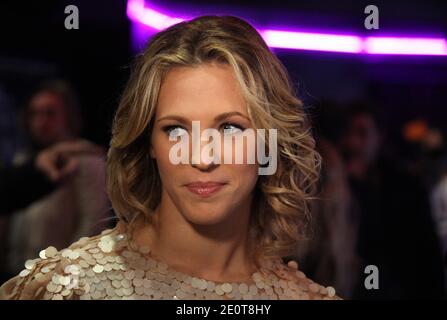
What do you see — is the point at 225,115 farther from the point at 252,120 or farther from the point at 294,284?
the point at 294,284

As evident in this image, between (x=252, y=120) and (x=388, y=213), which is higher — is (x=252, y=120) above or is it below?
above

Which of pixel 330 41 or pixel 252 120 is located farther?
pixel 330 41

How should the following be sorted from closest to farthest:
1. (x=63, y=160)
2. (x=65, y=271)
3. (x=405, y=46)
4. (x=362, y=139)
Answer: (x=65, y=271) → (x=63, y=160) → (x=405, y=46) → (x=362, y=139)

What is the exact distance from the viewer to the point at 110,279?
4.67ft

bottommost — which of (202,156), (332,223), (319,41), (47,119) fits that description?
(332,223)

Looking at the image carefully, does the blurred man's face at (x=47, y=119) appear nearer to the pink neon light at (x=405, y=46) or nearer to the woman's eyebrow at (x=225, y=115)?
the woman's eyebrow at (x=225, y=115)

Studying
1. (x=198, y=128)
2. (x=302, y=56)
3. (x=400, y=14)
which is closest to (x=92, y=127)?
(x=198, y=128)

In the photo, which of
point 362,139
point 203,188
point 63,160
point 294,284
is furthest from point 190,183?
point 362,139

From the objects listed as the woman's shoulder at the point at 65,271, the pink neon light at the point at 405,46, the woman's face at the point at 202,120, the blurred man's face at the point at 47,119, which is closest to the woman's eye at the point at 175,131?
the woman's face at the point at 202,120

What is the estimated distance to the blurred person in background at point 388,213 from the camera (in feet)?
6.39

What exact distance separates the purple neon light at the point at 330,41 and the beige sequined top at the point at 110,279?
488 millimetres

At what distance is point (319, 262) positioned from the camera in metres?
1.83

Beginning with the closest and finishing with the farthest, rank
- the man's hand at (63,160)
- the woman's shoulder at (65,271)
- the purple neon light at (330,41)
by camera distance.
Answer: the woman's shoulder at (65,271) < the purple neon light at (330,41) < the man's hand at (63,160)

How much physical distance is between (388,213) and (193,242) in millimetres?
736
